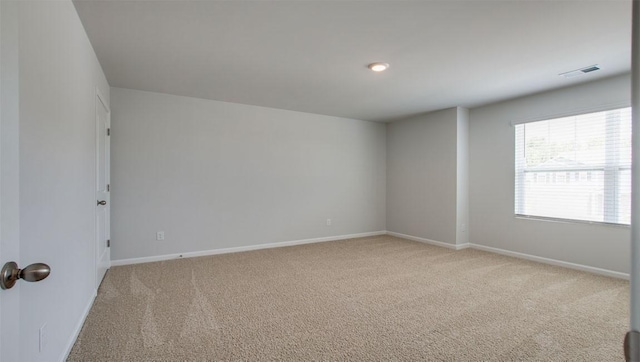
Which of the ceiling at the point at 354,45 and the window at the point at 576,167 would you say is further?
the window at the point at 576,167

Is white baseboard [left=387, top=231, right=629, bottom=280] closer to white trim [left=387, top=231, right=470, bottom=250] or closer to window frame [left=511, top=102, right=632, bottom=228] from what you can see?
white trim [left=387, top=231, right=470, bottom=250]

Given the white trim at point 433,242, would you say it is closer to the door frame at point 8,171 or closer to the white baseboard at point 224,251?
the white baseboard at point 224,251

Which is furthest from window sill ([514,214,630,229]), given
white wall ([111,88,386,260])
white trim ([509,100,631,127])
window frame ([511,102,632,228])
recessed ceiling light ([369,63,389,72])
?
recessed ceiling light ([369,63,389,72])

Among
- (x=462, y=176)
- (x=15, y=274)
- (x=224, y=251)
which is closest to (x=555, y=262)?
(x=462, y=176)

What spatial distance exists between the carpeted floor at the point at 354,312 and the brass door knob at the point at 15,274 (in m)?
1.50

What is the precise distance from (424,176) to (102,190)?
4821 millimetres

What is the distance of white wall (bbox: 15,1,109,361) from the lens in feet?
4.75

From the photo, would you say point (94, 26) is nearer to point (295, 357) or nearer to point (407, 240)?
point (295, 357)

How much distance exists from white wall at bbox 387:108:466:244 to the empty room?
37mm

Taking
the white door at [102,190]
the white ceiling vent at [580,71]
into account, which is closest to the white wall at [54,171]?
the white door at [102,190]

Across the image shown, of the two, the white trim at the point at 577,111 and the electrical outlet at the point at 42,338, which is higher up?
the white trim at the point at 577,111

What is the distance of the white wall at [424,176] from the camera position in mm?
5156

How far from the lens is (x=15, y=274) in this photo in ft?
2.43

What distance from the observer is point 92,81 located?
113 inches
